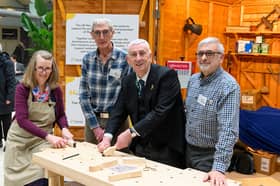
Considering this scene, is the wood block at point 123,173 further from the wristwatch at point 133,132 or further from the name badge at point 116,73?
the name badge at point 116,73

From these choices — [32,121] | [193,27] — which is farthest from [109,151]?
[193,27]

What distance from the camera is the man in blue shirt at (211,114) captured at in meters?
1.98

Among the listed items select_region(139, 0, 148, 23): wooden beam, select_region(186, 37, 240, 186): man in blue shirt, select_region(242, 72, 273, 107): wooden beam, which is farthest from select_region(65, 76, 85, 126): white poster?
select_region(242, 72, 273, 107): wooden beam

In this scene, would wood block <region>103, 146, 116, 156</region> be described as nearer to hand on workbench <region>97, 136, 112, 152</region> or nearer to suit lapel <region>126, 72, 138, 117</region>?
Answer: hand on workbench <region>97, 136, 112, 152</region>

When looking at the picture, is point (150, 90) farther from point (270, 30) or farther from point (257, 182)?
point (270, 30)

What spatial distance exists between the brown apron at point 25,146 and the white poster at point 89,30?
1973 mm

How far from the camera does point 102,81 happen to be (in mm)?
2807

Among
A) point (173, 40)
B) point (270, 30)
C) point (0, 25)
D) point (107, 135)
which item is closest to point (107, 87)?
point (107, 135)

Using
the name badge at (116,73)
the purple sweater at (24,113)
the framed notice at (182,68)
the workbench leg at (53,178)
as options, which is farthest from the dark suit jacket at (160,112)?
the framed notice at (182,68)

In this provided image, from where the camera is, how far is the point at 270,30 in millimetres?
6508

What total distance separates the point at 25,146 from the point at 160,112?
1108 millimetres

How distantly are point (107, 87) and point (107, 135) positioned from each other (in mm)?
489

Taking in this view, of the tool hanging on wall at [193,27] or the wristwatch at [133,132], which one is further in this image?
the tool hanging on wall at [193,27]

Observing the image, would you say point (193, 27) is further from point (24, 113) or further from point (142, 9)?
point (24, 113)
